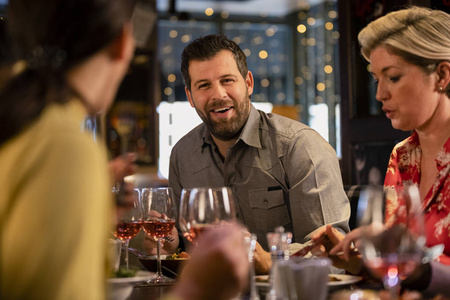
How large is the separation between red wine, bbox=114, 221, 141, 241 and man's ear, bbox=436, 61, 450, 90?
103 centimetres

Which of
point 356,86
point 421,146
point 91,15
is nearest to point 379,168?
point 356,86

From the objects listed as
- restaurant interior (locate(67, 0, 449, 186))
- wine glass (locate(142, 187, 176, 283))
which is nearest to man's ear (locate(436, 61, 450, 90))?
wine glass (locate(142, 187, 176, 283))

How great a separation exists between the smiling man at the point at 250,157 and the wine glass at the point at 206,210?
105 cm

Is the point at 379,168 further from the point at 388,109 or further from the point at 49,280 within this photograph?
the point at 49,280

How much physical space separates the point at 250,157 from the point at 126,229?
0.93 m

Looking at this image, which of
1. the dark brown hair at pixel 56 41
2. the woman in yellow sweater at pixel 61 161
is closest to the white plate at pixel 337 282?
the woman in yellow sweater at pixel 61 161

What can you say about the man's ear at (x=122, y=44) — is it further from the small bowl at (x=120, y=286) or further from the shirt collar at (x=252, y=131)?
the shirt collar at (x=252, y=131)

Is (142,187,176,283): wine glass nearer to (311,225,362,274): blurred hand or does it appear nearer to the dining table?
the dining table

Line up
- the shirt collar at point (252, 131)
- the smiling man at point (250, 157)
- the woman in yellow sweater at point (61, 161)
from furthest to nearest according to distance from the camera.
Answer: the shirt collar at point (252, 131) < the smiling man at point (250, 157) < the woman in yellow sweater at point (61, 161)

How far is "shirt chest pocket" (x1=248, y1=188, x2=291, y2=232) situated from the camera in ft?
7.82

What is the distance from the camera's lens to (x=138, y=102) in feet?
24.6

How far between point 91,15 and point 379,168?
141 inches

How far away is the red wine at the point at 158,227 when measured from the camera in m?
1.66

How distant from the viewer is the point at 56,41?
2.53 feet
